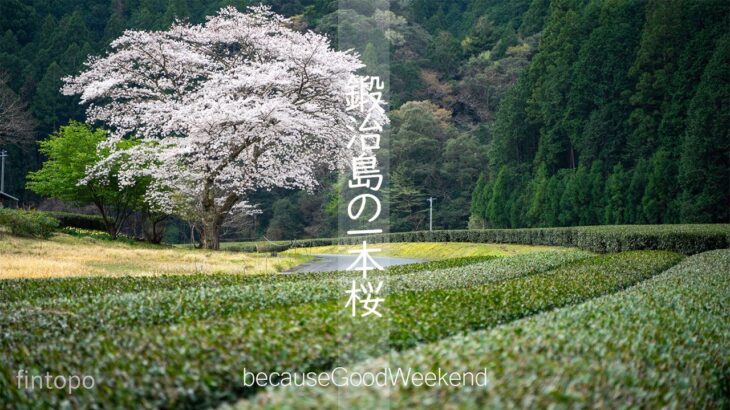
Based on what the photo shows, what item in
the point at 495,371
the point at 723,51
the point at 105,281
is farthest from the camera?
the point at 723,51

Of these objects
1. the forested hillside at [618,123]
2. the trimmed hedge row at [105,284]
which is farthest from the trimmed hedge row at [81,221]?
the forested hillside at [618,123]

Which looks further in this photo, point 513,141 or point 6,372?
point 513,141

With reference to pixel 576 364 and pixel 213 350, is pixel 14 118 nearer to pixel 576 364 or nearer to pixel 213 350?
pixel 213 350

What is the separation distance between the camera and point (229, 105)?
635 inches

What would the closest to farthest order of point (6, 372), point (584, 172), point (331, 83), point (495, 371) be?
point (495, 371) → point (6, 372) → point (331, 83) → point (584, 172)

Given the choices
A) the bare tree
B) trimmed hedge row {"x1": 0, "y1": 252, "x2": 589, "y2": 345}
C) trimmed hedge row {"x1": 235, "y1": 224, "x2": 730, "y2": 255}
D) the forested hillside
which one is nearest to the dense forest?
the forested hillside

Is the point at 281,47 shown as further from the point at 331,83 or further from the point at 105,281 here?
the point at 105,281

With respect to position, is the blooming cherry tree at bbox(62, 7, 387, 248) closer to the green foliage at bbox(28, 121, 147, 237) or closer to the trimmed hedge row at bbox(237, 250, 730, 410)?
the green foliage at bbox(28, 121, 147, 237)

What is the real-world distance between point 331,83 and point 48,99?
30617mm

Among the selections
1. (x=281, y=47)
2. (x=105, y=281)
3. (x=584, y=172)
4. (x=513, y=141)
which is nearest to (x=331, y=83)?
(x=281, y=47)

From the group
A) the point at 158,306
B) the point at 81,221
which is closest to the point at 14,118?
the point at 81,221

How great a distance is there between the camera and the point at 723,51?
27.4m

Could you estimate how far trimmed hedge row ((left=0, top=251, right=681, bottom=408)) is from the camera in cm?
372

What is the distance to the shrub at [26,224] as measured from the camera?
16.0 m
